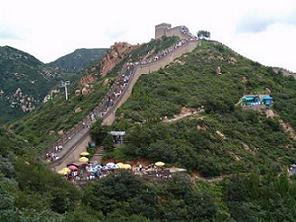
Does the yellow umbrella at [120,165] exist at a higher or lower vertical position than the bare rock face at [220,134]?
lower

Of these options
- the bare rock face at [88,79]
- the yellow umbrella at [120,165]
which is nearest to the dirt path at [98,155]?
the yellow umbrella at [120,165]

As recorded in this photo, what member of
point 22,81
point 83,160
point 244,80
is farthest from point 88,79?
point 22,81

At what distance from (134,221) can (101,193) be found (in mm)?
4457

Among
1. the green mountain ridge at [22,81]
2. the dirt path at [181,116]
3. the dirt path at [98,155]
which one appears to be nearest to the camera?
the dirt path at [98,155]

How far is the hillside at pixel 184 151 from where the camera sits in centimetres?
2686

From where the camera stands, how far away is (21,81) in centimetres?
13100

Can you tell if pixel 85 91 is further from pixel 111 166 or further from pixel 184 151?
pixel 111 166

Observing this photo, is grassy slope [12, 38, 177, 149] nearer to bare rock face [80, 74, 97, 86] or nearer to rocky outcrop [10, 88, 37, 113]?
bare rock face [80, 74, 97, 86]

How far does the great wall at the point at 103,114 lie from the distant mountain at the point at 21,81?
167ft

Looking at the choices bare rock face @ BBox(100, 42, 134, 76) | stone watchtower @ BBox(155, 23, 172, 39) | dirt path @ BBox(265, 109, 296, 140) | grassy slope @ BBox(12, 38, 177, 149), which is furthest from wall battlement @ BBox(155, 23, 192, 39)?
dirt path @ BBox(265, 109, 296, 140)

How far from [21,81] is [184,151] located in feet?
318

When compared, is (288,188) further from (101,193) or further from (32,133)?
(32,133)

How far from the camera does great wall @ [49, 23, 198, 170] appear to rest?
4017 cm

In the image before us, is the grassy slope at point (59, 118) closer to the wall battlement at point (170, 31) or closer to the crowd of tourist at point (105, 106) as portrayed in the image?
the wall battlement at point (170, 31)
